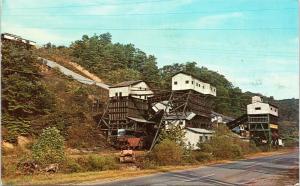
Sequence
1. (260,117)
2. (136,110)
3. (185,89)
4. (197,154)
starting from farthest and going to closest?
(260,117), (136,110), (185,89), (197,154)

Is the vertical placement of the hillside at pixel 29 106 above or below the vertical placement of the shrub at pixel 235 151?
above

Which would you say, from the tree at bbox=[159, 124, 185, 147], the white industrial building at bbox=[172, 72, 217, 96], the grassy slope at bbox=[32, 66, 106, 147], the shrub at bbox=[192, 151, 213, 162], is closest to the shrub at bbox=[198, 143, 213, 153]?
the shrub at bbox=[192, 151, 213, 162]

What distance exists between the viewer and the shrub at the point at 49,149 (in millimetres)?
25031

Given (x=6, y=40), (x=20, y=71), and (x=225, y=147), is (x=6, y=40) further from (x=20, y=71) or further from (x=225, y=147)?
(x=225, y=147)

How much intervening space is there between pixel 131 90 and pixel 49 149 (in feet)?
93.8

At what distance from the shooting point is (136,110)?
185 ft

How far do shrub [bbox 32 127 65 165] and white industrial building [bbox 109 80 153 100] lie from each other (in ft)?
87.6

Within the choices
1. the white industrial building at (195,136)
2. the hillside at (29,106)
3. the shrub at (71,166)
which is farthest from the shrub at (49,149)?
the white industrial building at (195,136)

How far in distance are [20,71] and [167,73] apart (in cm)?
3350

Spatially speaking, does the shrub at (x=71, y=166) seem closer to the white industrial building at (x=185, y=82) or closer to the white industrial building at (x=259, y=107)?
the white industrial building at (x=185, y=82)

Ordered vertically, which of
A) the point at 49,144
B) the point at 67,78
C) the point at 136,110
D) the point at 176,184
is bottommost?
the point at 176,184

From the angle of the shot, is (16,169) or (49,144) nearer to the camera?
(16,169)

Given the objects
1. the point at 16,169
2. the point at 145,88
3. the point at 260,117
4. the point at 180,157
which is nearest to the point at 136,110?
the point at 145,88

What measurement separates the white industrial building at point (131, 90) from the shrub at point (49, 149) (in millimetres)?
26705
